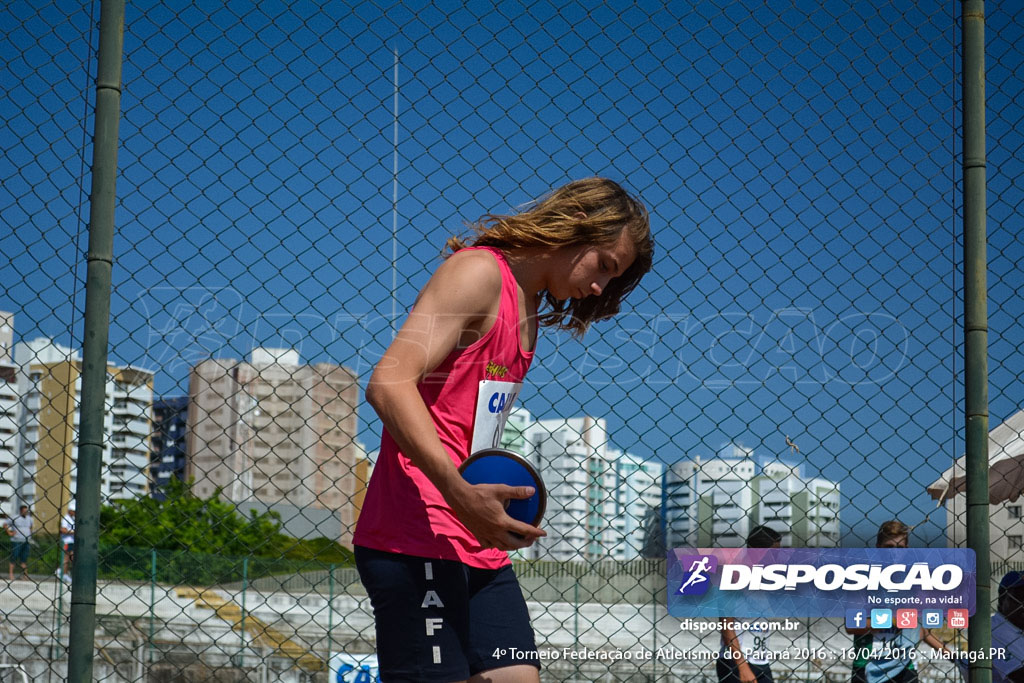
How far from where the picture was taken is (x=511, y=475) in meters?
2.20

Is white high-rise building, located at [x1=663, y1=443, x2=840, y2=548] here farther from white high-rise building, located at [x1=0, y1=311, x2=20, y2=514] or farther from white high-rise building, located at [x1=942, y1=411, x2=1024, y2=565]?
white high-rise building, located at [x1=0, y1=311, x2=20, y2=514]

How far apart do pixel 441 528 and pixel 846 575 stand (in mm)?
2028

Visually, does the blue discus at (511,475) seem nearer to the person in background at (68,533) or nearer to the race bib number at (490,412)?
the race bib number at (490,412)

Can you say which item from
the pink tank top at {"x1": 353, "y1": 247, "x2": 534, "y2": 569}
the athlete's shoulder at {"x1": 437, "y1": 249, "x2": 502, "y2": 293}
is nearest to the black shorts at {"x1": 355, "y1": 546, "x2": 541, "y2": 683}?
the pink tank top at {"x1": 353, "y1": 247, "x2": 534, "y2": 569}

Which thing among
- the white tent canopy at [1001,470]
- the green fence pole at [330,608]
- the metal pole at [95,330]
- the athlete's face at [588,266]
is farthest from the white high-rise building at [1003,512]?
the metal pole at [95,330]

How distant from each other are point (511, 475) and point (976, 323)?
2238 mm

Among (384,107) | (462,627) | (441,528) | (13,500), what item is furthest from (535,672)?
(13,500)

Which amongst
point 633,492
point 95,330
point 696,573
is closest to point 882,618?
point 696,573

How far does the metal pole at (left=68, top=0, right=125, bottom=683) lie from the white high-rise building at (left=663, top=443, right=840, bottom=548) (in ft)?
6.69

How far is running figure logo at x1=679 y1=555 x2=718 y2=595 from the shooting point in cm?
352

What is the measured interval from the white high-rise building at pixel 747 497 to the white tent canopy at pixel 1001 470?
18.1 inches

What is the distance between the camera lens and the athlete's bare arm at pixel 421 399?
6.68 feet

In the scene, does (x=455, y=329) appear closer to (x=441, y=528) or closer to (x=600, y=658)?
(x=441, y=528)

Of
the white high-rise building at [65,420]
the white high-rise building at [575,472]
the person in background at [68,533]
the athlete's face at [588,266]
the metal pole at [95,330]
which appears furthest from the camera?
the white high-rise building at [575,472]
